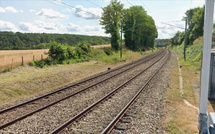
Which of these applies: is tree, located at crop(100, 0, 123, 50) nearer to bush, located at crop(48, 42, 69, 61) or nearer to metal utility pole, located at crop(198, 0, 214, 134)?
bush, located at crop(48, 42, 69, 61)

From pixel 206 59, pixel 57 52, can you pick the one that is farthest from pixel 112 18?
pixel 206 59

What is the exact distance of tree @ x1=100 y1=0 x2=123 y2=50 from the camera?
42.2m

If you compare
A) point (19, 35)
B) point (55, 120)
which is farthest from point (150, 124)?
point (19, 35)

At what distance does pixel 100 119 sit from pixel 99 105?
5.62 ft

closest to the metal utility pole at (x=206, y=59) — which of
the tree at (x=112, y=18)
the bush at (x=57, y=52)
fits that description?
the bush at (x=57, y=52)

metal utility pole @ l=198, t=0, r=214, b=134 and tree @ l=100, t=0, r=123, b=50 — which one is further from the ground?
tree @ l=100, t=0, r=123, b=50

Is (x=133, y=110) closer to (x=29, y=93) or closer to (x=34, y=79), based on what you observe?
(x=29, y=93)

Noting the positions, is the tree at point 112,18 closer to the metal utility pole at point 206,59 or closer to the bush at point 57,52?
the bush at point 57,52

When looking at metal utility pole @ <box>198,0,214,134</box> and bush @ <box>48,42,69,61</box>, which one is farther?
bush @ <box>48,42,69,61</box>

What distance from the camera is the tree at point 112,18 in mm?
42188

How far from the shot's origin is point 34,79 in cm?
1459

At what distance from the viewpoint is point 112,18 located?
4256 centimetres

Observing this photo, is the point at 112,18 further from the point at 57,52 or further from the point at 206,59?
→ the point at 206,59

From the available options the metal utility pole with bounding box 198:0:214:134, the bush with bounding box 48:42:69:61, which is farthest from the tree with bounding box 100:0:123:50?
the metal utility pole with bounding box 198:0:214:134
